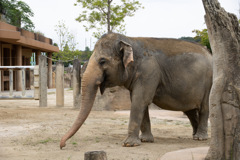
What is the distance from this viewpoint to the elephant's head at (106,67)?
16.9 ft

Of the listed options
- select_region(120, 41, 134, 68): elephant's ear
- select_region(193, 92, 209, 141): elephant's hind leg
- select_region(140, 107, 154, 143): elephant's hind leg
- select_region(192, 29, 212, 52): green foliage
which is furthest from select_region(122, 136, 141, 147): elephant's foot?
select_region(192, 29, 212, 52): green foliage

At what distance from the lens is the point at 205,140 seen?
5980mm

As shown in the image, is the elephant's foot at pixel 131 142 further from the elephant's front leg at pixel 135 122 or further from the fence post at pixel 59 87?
the fence post at pixel 59 87

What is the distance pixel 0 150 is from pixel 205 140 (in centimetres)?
345

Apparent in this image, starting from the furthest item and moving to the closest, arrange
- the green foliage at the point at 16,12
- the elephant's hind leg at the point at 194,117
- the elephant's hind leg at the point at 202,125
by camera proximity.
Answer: the green foliage at the point at 16,12 < the elephant's hind leg at the point at 194,117 < the elephant's hind leg at the point at 202,125

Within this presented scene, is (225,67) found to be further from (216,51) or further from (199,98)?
(199,98)

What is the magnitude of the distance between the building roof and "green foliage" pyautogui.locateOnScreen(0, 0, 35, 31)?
534cm

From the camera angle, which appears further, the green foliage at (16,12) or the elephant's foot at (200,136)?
the green foliage at (16,12)

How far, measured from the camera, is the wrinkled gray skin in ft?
17.2

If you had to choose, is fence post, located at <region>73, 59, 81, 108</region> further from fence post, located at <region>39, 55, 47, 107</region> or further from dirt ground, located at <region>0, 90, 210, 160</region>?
dirt ground, located at <region>0, 90, 210, 160</region>

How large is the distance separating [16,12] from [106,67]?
102ft

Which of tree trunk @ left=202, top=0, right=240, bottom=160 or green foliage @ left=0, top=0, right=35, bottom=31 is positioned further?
green foliage @ left=0, top=0, right=35, bottom=31

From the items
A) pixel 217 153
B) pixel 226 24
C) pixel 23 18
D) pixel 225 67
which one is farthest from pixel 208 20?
pixel 23 18

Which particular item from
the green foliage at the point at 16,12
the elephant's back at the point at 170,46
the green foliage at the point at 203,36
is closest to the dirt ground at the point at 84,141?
the elephant's back at the point at 170,46
